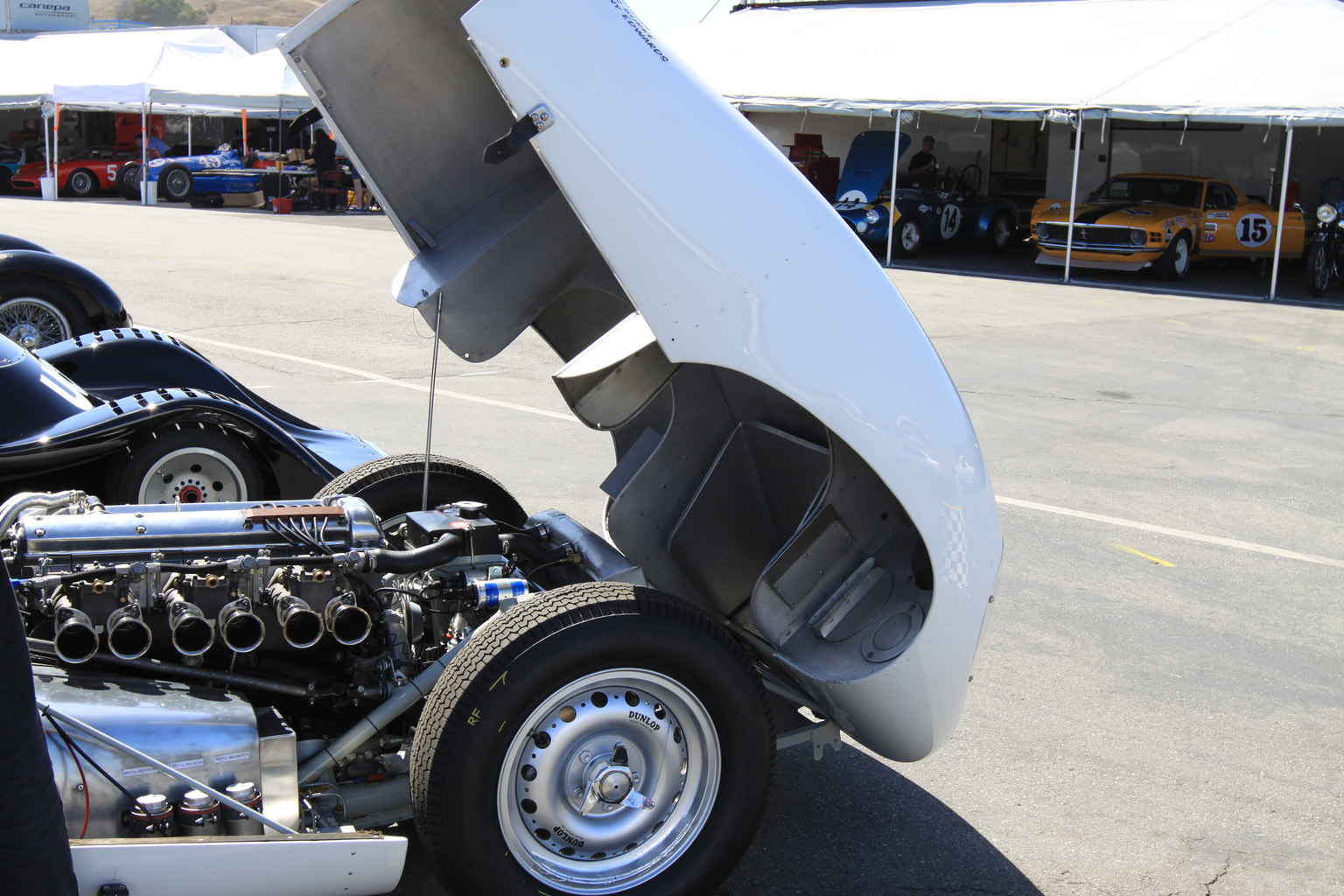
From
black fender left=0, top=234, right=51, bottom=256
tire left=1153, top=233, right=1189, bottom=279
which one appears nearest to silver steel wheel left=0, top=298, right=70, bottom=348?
black fender left=0, top=234, right=51, bottom=256

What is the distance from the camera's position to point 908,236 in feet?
77.2

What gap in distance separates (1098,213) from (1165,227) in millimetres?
1161

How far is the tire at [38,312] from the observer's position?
867 cm

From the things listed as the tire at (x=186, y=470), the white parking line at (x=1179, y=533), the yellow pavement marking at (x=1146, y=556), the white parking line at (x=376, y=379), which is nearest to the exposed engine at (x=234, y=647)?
the tire at (x=186, y=470)

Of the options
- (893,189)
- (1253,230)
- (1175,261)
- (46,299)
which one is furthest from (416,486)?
(1253,230)

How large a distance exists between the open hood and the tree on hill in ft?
424

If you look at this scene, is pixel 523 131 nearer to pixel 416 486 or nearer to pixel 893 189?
pixel 416 486

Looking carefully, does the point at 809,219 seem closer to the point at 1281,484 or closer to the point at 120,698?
the point at 120,698

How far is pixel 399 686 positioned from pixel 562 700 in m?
0.51

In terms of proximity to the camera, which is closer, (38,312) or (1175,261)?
(38,312)

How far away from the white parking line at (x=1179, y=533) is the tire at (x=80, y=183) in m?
30.3

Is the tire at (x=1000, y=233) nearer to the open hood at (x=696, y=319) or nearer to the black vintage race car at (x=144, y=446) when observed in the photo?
the black vintage race car at (x=144, y=446)

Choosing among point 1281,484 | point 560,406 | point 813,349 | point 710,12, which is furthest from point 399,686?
point 710,12

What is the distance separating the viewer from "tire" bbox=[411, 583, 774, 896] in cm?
288
